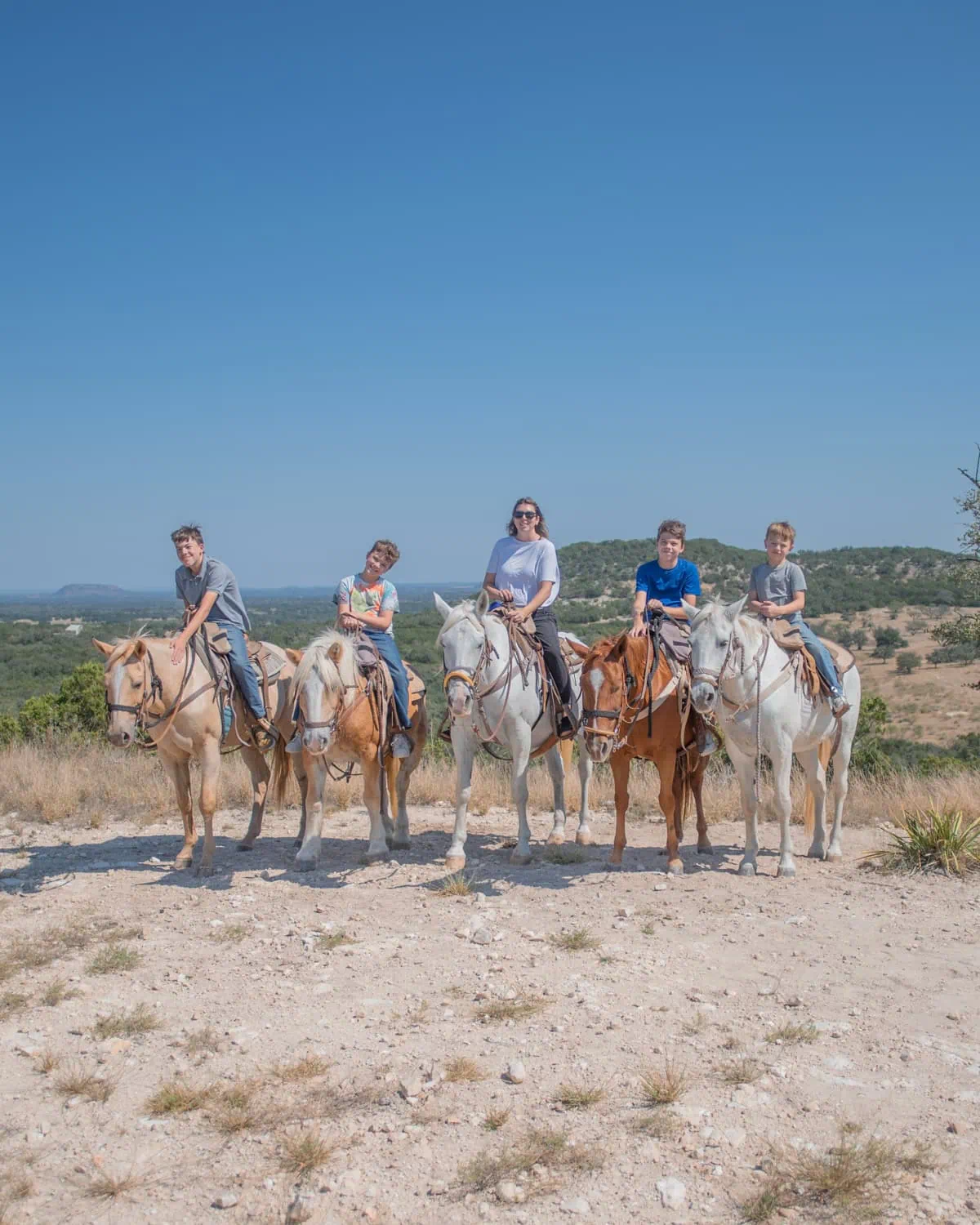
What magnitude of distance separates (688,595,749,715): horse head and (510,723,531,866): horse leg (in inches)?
68.1

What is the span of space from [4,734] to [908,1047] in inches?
683

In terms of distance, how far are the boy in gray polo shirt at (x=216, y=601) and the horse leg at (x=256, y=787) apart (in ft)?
2.25

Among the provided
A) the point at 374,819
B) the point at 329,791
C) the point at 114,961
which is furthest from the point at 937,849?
the point at 329,791

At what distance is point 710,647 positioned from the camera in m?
7.27

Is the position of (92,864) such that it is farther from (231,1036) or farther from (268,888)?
(231,1036)

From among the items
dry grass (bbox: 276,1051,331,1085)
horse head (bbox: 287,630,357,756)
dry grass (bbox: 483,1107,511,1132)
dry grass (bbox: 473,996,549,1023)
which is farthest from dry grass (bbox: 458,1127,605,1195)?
horse head (bbox: 287,630,357,756)

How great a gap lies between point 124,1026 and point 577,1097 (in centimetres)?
264

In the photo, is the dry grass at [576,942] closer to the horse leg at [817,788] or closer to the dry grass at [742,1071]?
the dry grass at [742,1071]

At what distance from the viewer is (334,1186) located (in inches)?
147

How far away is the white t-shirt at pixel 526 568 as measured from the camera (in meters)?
8.53

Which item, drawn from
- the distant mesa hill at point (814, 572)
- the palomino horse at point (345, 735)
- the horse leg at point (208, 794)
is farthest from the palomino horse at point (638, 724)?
the distant mesa hill at point (814, 572)

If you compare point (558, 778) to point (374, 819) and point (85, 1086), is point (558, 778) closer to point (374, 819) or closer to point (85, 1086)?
point (374, 819)

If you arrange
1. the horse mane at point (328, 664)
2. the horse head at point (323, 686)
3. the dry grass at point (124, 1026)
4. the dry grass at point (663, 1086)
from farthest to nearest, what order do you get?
the horse mane at point (328, 664)
the horse head at point (323, 686)
the dry grass at point (124, 1026)
the dry grass at point (663, 1086)

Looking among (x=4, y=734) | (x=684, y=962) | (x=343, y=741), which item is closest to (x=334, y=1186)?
(x=684, y=962)
